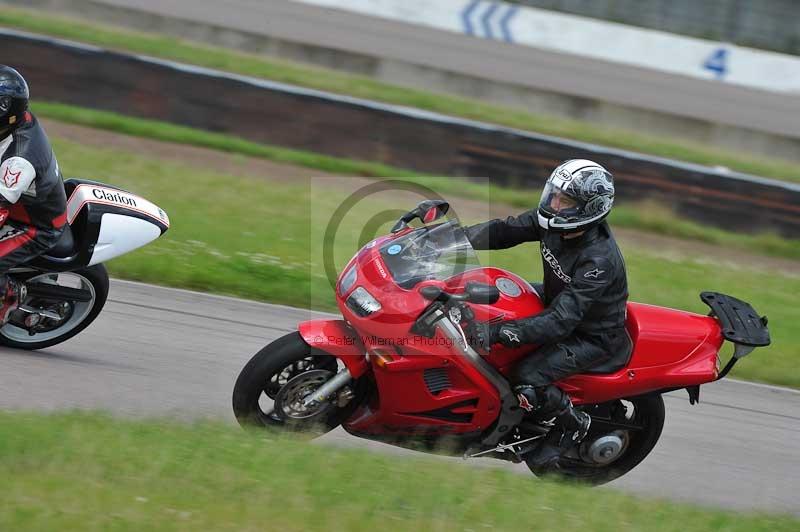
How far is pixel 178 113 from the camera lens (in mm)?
14367

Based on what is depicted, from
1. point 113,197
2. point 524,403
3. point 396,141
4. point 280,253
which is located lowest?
point 396,141

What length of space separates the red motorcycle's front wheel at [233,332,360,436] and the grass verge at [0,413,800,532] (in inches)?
9.4

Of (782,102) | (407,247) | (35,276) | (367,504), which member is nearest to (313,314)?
(35,276)

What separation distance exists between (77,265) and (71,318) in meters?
0.55

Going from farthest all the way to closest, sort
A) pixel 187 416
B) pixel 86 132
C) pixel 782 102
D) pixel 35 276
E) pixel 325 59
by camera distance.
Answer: pixel 782 102
pixel 325 59
pixel 86 132
pixel 35 276
pixel 187 416

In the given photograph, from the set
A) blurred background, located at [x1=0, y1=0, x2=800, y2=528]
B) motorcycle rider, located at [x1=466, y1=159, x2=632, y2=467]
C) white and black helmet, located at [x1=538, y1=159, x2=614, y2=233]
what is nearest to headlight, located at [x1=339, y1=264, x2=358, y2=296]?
blurred background, located at [x1=0, y1=0, x2=800, y2=528]

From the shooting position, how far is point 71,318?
6711 mm

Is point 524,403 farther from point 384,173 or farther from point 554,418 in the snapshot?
point 384,173

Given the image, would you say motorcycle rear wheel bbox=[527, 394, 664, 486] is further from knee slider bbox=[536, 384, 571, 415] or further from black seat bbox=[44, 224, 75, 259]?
black seat bbox=[44, 224, 75, 259]

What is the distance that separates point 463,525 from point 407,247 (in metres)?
1.57

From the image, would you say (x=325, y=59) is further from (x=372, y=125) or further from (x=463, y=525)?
(x=463, y=525)

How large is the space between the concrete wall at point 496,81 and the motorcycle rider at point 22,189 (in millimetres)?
14248

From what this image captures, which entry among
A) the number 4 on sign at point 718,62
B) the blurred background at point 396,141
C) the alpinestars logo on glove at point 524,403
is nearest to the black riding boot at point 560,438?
the alpinestars logo on glove at point 524,403

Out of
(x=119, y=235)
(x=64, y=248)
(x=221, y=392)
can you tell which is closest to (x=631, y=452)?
(x=221, y=392)
